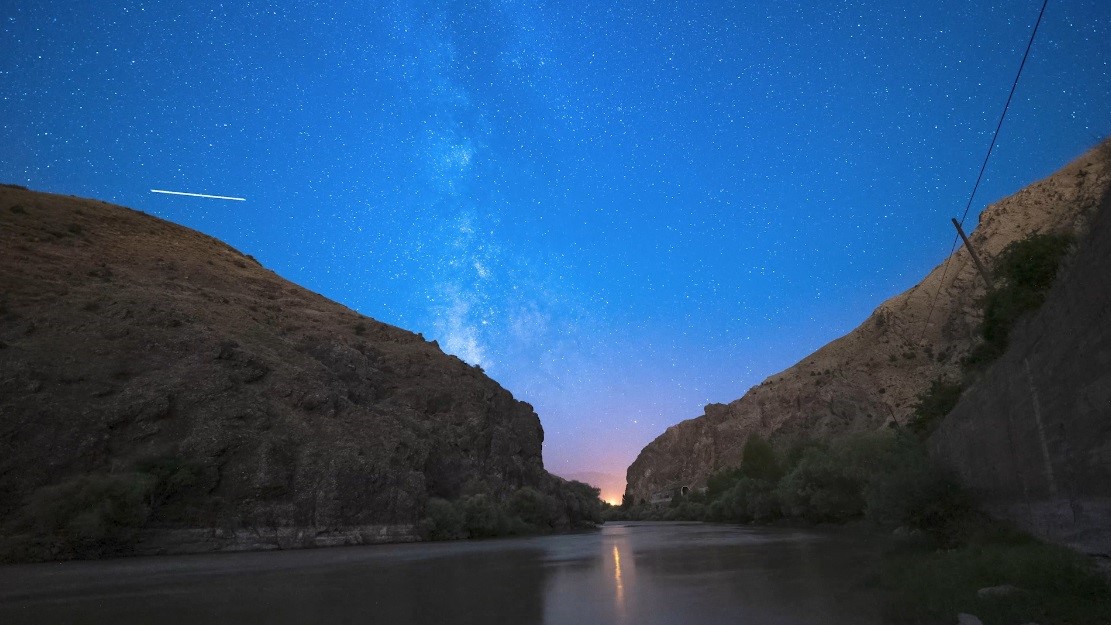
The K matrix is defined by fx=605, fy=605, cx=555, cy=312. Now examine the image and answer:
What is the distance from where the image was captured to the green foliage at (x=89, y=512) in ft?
89.1

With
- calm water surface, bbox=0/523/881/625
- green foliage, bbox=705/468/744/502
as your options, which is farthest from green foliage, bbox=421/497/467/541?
green foliage, bbox=705/468/744/502

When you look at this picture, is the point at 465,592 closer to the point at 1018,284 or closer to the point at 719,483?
the point at 1018,284

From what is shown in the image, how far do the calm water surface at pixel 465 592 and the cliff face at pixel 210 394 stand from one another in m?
13.3

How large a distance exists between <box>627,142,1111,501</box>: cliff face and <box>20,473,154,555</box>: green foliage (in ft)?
184

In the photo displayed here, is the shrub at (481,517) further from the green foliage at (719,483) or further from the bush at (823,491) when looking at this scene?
the green foliage at (719,483)

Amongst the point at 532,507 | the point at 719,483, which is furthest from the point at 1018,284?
the point at 719,483

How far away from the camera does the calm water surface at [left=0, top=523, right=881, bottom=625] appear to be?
408 inches

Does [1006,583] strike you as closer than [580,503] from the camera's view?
Yes

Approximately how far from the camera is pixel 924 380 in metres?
73.9

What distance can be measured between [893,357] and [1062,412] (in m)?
85.0

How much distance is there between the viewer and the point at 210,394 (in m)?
39.9

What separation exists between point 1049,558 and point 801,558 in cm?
1288

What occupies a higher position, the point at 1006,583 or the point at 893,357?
the point at 893,357

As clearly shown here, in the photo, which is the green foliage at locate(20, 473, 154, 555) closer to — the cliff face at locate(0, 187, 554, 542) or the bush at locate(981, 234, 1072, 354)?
the cliff face at locate(0, 187, 554, 542)
